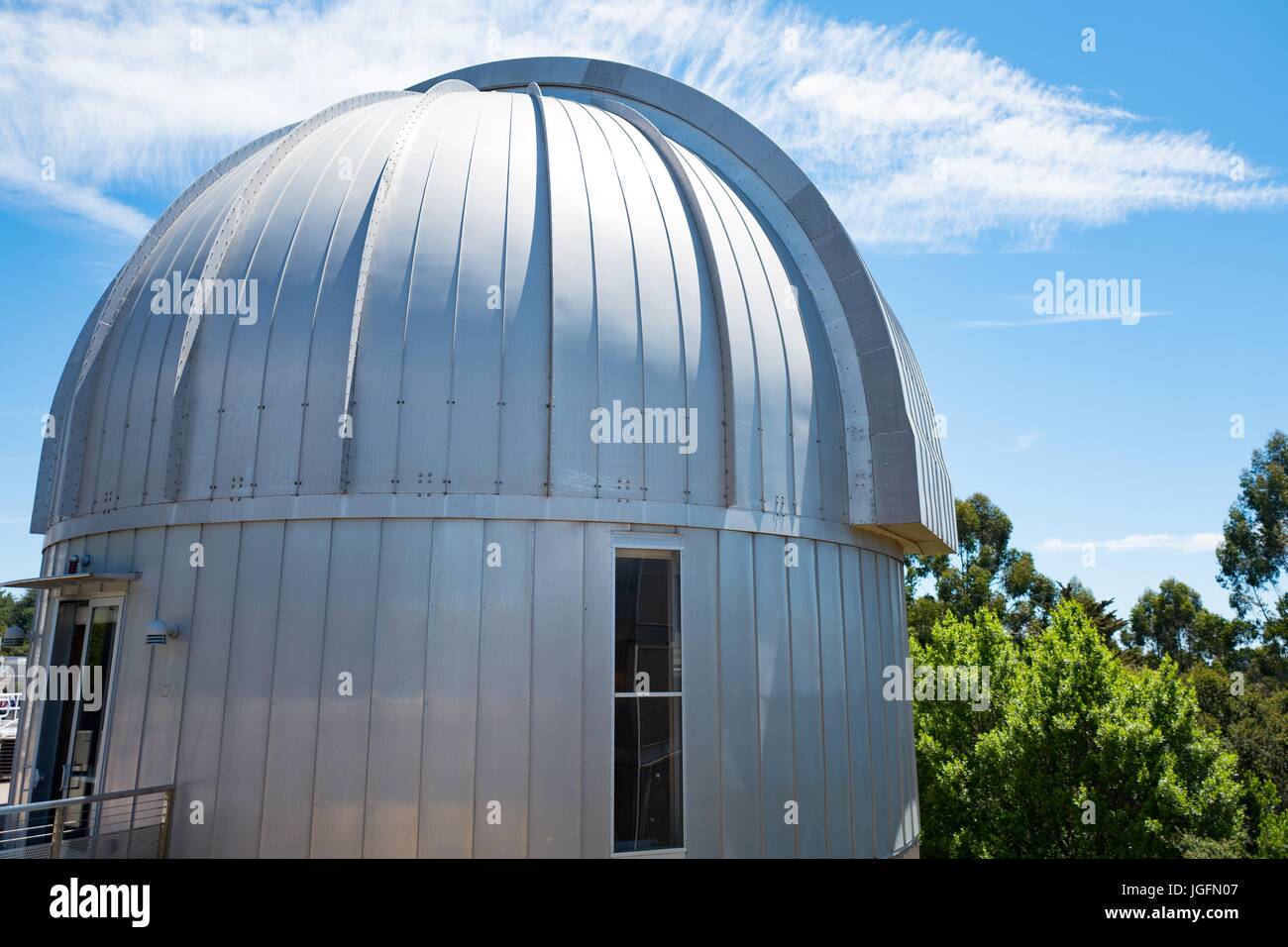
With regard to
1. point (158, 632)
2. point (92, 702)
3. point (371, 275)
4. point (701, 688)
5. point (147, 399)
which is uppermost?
point (371, 275)

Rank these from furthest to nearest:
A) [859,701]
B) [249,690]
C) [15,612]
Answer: [15,612], [859,701], [249,690]

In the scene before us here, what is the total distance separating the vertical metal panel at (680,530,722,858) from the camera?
8344 mm

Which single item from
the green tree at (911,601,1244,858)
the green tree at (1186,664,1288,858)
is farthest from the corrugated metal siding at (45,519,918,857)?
the green tree at (1186,664,1288,858)

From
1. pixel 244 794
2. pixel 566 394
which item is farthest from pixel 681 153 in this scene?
pixel 244 794

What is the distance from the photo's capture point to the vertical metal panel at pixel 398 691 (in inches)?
307

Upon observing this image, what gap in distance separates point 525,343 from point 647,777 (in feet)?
15.1

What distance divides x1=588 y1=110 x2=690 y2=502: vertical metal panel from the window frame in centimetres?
48

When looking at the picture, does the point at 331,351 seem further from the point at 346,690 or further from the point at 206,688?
the point at 206,688

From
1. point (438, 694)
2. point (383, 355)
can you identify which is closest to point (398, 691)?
point (438, 694)

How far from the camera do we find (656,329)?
928 cm

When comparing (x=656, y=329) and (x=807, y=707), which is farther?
(x=656, y=329)

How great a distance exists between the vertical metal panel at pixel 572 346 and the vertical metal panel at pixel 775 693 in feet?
7.22
